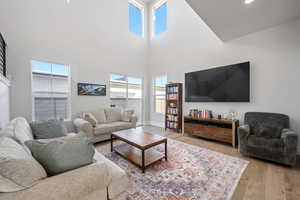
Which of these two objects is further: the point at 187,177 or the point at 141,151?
the point at 141,151

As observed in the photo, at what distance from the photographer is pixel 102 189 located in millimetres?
1067

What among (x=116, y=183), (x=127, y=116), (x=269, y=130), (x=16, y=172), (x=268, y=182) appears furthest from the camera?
(x=127, y=116)

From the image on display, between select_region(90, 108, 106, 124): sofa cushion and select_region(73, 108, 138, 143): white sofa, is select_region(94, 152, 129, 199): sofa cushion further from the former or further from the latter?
select_region(90, 108, 106, 124): sofa cushion

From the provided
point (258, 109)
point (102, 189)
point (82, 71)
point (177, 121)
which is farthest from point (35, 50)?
point (258, 109)

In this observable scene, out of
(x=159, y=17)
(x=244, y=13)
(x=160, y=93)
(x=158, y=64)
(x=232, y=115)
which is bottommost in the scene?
(x=232, y=115)

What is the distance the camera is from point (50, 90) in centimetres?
350

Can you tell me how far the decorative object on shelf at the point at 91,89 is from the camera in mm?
3854

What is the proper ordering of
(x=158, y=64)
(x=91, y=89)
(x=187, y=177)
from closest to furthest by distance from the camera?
1. (x=187, y=177)
2. (x=91, y=89)
3. (x=158, y=64)

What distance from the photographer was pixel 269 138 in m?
2.31

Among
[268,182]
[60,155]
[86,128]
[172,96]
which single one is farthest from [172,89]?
[60,155]

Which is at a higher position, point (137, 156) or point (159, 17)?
point (159, 17)

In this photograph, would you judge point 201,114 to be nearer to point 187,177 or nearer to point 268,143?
point 268,143

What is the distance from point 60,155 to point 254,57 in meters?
4.06

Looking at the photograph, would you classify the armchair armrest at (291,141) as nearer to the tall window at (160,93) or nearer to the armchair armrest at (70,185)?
the armchair armrest at (70,185)
